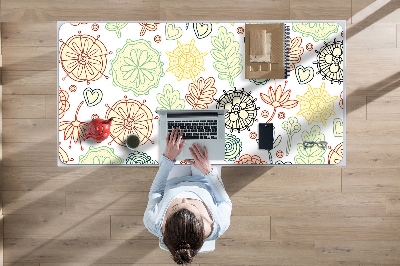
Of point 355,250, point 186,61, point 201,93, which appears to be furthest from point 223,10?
point 355,250

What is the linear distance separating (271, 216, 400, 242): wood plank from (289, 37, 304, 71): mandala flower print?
3.14ft

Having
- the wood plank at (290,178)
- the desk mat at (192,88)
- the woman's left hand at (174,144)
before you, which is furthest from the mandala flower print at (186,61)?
the wood plank at (290,178)

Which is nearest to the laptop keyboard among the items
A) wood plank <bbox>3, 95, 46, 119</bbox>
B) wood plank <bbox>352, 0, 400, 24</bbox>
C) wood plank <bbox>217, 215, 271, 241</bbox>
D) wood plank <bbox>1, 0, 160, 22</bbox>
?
wood plank <bbox>217, 215, 271, 241</bbox>

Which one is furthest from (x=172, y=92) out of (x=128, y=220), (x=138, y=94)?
(x=128, y=220)

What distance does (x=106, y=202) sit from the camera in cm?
257

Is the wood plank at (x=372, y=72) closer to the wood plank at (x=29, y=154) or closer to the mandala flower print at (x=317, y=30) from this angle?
the mandala flower print at (x=317, y=30)

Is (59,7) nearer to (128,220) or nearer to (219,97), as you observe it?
(219,97)

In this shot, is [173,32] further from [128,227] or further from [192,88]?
[128,227]

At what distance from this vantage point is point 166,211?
1862mm

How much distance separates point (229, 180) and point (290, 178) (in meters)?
0.37

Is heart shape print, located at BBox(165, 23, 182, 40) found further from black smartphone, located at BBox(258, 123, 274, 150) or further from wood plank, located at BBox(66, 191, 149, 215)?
wood plank, located at BBox(66, 191, 149, 215)

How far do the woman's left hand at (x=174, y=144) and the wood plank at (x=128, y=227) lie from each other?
0.67 meters

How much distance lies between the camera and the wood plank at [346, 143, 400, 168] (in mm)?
2543

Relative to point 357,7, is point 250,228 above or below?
below
